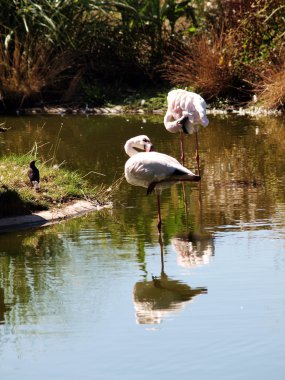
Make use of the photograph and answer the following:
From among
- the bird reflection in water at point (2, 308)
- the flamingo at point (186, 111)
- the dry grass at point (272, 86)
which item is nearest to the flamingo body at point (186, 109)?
the flamingo at point (186, 111)

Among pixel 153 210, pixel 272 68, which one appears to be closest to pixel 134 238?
pixel 153 210

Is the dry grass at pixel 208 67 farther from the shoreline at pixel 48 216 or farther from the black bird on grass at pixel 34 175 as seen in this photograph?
the black bird on grass at pixel 34 175

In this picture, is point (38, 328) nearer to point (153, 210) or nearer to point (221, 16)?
point (153, 210)

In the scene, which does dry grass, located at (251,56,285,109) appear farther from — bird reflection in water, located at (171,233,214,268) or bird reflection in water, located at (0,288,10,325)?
bird reflection in water, located at (0,288,10,325)

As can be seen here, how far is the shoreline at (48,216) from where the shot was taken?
390 inches

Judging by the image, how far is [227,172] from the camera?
1275 centimetres

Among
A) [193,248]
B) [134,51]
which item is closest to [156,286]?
[193,248]

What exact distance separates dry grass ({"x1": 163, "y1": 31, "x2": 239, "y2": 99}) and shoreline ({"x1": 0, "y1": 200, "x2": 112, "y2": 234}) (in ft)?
29.0

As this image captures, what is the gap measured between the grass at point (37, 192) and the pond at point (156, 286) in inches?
14.7

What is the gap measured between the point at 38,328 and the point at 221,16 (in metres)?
14.9

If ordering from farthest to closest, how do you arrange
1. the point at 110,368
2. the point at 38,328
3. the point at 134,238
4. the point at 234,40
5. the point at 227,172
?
1. the point at 234,40
2. the point at 227,172
3. the point at 134,238
4. the point at 38,328
5. the point at 110,368

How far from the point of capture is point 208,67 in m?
19.2

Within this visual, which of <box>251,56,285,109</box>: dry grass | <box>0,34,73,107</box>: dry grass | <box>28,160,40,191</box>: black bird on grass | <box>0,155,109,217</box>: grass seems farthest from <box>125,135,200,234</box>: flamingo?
<box>0,34,73,107</box>: dry grass

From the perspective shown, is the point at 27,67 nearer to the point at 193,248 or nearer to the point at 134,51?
the point at 134,51
